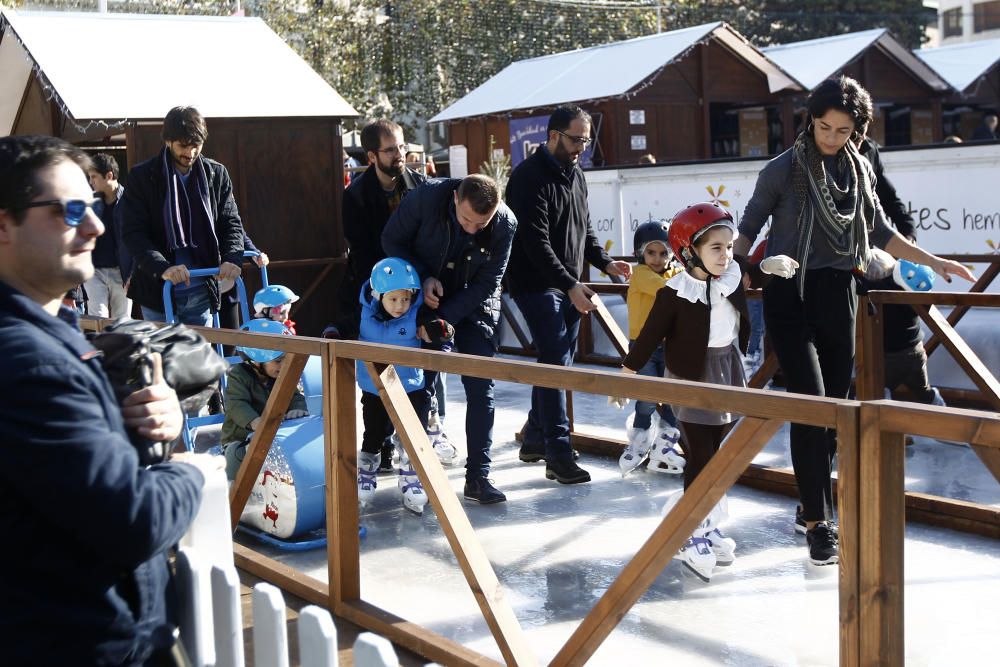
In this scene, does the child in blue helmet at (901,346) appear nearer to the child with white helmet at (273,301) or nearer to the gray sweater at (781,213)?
the gray sweater at (781,213)

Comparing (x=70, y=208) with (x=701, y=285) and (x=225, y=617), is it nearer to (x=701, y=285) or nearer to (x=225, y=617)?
(x=225, y=617)

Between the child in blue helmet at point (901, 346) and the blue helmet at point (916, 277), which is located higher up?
the blue helmet at point (916, 277)

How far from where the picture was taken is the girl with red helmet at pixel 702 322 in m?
4.59

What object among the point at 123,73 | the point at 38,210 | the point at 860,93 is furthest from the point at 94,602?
the point at 123,73

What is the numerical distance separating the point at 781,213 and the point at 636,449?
1.75m

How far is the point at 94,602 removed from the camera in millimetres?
1907

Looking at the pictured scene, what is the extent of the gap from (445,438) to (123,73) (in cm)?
520

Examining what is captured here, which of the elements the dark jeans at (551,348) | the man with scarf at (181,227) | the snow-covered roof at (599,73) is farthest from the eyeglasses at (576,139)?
the snow-covered roof at (599,73)

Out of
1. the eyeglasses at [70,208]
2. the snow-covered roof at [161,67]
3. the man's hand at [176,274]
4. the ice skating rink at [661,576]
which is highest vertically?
the snow-covered roof at [161,67]

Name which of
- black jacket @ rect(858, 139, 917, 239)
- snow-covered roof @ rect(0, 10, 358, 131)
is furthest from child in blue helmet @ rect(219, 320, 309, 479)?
snow-covered roof @ rect(0, 10, 358, 131)

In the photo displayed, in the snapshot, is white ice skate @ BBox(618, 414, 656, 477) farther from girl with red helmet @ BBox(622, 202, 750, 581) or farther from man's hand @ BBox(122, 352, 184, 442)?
man's hand @ BBox(122, 352, 184, 442)

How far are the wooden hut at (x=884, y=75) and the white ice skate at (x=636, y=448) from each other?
16.5 metres

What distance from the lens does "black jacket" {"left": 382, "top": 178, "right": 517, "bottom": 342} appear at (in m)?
5.61

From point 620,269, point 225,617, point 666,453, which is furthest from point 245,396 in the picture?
point 225,617
